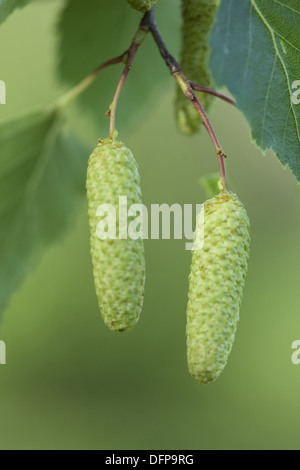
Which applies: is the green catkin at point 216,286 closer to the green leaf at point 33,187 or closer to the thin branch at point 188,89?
the thin branch at point 188,89

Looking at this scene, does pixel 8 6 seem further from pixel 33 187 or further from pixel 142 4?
pixel 33 187

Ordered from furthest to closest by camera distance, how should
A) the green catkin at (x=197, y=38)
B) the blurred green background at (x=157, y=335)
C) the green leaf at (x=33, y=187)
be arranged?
the blurred green background at (x=157, y=335), the green leaf at (x=33, y=187), the green catkin at (x=197, y=38)

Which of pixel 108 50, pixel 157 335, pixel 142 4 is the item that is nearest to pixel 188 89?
pixel 142 4

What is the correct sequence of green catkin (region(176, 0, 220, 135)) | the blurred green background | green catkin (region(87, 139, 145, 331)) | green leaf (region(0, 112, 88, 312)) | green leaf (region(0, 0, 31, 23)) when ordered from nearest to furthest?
green catkin (region(87, 139, 145, 331)), green leaf (region(0, 0, 31, 23)), green catkin (region(176, 0, 220, 135)), green leaf (region(0, 112, 88, 312)), the blurred green background

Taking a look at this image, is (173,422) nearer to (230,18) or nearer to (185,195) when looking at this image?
(185,195)

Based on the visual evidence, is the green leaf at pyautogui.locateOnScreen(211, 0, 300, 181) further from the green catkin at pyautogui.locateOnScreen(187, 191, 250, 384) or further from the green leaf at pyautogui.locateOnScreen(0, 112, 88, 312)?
the green leaf at pyautogui.locateOnScreen(0, 112, 88, 312)

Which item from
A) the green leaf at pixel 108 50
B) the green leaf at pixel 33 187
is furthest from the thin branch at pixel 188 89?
the green leaf at pixel 33 187

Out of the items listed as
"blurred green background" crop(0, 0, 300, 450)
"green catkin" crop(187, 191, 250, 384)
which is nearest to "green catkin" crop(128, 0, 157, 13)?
"green catkin" crop(187, 191, 250, 384)
